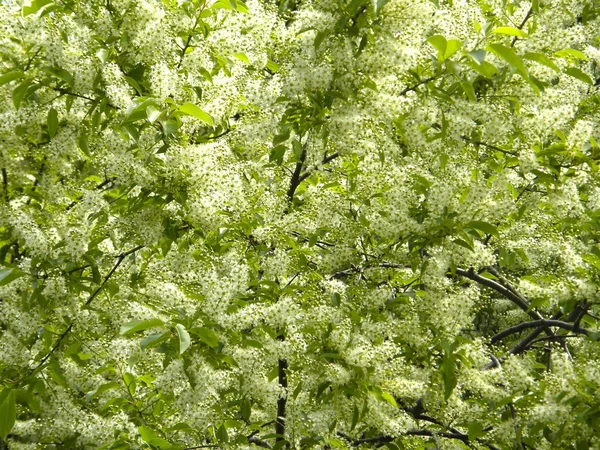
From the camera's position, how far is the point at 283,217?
412 centimetres

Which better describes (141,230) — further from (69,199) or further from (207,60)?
(69,199)

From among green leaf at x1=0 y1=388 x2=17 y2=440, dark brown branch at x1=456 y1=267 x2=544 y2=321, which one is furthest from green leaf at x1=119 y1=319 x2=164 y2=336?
dark brown branch at x1=456 y1=267 x2=544 y2=321

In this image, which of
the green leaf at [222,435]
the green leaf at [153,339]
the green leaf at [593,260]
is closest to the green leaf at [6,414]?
the green leaf at [153,339]

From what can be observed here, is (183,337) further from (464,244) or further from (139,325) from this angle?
(464,244)

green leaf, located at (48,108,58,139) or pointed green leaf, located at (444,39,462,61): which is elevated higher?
pointed green leaf, located at (444,39,462,61)

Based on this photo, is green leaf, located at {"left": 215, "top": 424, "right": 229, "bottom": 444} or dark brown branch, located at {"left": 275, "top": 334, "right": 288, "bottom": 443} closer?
green leaf, located at {"left": 215, "top": 424, "right": 229, "bottom": 444}

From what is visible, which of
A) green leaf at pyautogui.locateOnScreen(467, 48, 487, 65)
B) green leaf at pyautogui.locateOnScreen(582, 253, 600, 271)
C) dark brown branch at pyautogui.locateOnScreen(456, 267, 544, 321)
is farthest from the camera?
dark brown branch at pyautogui.locateOnScreen(456, 267, 544, 321)

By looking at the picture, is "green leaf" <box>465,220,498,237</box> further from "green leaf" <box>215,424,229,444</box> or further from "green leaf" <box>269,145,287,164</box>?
"green leaf" <box>215,424,229,444</box>

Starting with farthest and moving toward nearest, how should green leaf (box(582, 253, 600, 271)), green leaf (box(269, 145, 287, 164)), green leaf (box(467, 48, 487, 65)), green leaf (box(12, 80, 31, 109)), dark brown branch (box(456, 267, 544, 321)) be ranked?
1. dark brown branch (box(456, 267, 544, 321))
2. green leaf (box(582, 253, 600, 271))
3. green leaf (box(269, 145, 287, 164))
4. green leaf (box(12, 80, 31, 109))
5. green leaf (box(467, 48, 487, 65))

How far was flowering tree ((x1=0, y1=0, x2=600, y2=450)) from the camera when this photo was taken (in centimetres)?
324

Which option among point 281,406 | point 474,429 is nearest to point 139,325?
point 281,406

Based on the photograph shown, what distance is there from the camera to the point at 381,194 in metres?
3.88

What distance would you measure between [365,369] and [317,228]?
3.21ft

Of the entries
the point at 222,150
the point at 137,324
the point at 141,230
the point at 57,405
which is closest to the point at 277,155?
the point at 222,150
